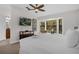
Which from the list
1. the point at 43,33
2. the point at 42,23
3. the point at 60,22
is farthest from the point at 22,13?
the point at 60,22

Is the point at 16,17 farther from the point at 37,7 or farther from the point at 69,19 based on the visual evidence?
the point at 69,19

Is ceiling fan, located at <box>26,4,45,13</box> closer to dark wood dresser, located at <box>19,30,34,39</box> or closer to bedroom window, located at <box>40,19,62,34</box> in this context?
bedroom window, located at <box>40,19,62,34</box>

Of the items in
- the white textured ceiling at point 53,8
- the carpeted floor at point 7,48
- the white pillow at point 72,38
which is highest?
the white textured ceiling at point 53,8

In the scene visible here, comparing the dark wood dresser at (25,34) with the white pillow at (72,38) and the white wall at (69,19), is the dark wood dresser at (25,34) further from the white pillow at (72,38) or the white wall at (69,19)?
the white pillow at (72,38)

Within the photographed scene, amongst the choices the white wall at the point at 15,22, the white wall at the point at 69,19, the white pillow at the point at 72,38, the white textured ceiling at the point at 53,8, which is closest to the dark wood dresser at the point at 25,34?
the white wall at the point at 15,22

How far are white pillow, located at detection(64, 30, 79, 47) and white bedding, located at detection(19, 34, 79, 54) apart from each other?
0.20ft

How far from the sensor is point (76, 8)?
5.67 feet

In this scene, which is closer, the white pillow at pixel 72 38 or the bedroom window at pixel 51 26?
the white pillow at pixel 72 38

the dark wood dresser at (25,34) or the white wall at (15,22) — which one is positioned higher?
the white wall at (15,22)

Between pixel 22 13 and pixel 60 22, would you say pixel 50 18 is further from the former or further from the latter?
pixel 22 13

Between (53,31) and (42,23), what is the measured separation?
23cm

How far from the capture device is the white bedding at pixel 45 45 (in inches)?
68.9

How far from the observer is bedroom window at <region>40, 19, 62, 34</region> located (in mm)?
1828

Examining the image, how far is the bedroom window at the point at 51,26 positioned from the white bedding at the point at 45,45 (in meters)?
0.08
